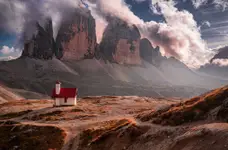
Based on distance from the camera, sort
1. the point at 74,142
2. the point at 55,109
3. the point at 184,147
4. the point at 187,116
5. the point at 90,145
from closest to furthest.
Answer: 1. the point at 184,147
2. the point at 187,116
3. the point at 90,145
4. the point at 74,142
5. the point at 55,109

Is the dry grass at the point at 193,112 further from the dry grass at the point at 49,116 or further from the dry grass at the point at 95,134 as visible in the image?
the dry grass at the point at 49,116

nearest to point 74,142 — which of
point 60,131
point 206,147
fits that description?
point 60,131

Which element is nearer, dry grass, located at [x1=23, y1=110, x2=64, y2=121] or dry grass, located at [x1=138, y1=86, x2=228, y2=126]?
dry grass, located at [x1=138, y1=86, x2=228, y2=126]

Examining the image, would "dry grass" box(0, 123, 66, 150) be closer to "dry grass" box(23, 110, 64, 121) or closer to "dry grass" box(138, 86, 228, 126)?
"dry grass" box(23, 110, 64, 121)

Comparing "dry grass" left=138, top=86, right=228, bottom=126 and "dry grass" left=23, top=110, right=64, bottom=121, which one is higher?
"dry grass" left=138, top=86, right=228, bottom=126

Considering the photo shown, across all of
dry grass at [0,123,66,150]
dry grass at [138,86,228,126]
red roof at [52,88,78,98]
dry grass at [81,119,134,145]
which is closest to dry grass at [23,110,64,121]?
red roof at [52,88,78,98]

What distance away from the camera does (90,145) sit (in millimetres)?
53125

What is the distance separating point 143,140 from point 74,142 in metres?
18.0

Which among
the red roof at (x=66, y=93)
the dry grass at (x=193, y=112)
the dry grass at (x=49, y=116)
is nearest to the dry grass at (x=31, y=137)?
the dry grass at (x=49, y=116)

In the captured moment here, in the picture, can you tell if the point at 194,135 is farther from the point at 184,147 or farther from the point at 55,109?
the point at 55,109

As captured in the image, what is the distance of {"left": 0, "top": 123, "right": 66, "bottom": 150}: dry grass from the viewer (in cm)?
5837

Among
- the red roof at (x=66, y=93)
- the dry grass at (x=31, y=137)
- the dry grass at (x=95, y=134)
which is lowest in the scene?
the dry grass at (x=31, y=137)

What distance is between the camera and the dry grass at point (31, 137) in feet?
191

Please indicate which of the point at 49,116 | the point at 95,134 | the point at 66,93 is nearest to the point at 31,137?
the point at 95,134
